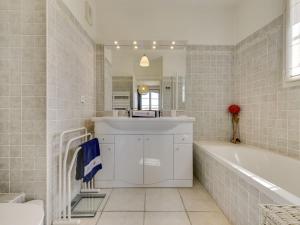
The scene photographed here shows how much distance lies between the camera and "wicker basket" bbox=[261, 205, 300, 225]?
0.65 m

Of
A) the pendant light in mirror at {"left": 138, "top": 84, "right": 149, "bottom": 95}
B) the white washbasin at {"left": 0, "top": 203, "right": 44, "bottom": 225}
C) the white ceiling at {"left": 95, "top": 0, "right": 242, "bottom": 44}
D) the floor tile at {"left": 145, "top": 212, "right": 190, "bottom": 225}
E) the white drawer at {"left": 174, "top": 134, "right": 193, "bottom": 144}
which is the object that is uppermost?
the white ceiling at {"left": 95, "top": 0, "right": 242, "bottom": 44}

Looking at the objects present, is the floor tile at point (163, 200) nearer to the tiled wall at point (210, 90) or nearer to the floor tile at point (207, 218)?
the floor tile at point (207, 218)

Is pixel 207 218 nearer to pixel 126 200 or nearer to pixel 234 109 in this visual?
pixel 126 200

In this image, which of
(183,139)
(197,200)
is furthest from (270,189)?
(183,139)

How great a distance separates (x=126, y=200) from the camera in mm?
2443

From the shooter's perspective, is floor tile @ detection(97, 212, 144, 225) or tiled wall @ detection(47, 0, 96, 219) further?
floor tile @ detection(97, 212, 144, 225)

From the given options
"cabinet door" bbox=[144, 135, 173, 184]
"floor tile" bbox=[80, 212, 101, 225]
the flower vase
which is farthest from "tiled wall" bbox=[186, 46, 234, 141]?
"floor tile" bbox=[80, 212, 101, 225]

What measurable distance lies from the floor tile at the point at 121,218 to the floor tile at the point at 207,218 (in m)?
0.50

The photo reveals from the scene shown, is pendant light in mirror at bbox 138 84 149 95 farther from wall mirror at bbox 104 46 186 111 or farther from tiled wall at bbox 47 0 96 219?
tiled wall at bbox 47 0 96 219

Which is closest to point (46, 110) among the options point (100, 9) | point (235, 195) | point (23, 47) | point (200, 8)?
point (23, 47)

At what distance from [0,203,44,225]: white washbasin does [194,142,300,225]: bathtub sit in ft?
4.28

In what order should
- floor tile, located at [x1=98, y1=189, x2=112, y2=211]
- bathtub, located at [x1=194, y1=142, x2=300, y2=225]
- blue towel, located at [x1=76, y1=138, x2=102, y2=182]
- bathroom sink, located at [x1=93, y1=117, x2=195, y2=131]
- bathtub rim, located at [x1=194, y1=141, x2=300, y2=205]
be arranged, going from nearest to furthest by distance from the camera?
bathtub rim, located at [x1=194, y1=141, x2=300, y2=205] → bathtub, located at [x1=194, y1=142, x2=300, y2=225] → blue towel, located at [x1=76, y1=138, x2=102, y2=182] → floor tile, located at [x1=98, y1=189, x2=112, y2=211] → bathroom sink, located at [x1=93, y1=117, x2=195, y2=131]

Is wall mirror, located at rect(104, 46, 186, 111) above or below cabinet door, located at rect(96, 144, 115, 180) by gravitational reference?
above

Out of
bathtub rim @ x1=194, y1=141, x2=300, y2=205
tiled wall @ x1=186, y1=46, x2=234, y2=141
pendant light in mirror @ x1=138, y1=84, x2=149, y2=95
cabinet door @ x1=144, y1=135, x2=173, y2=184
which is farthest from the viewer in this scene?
tiled wall @ x1=186, y1=46, x2=234, y2=141
